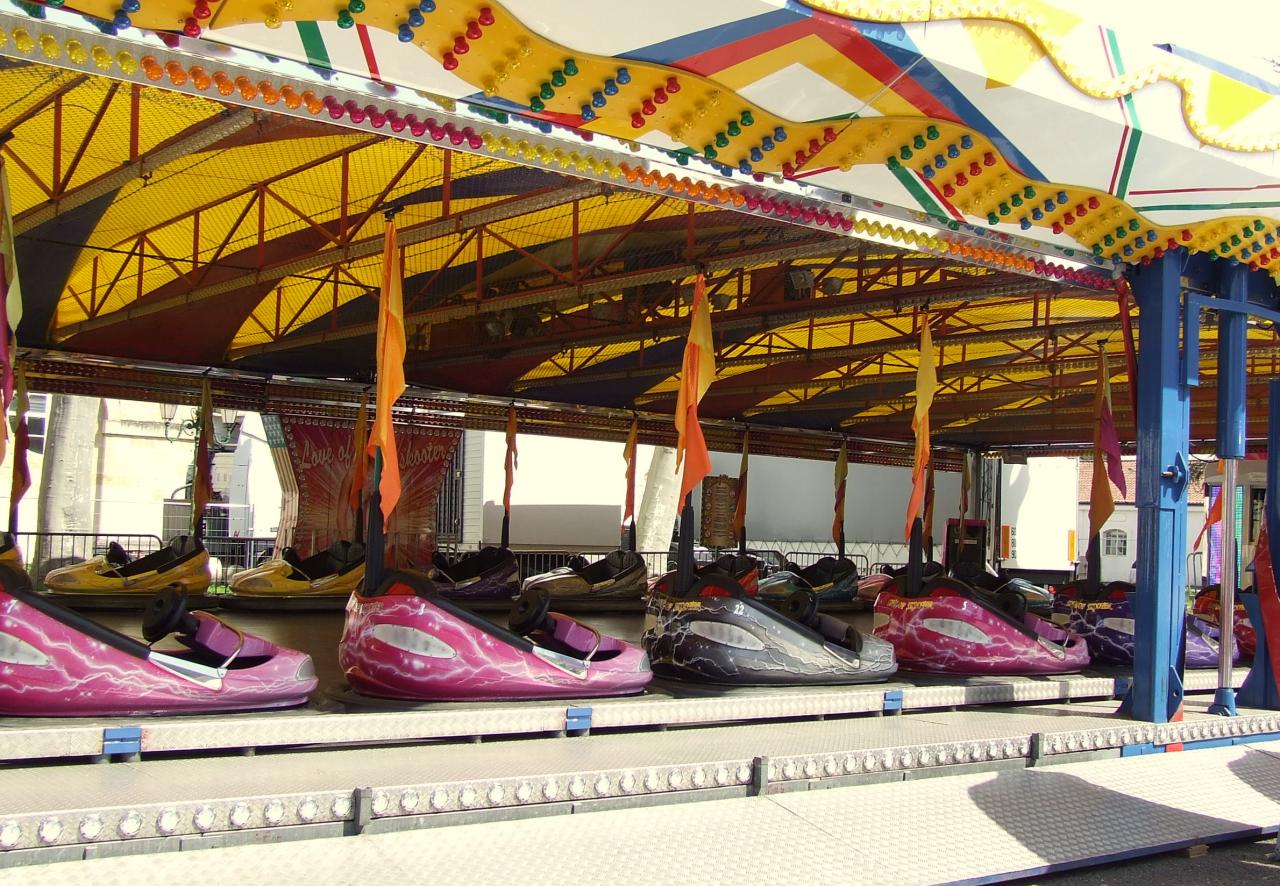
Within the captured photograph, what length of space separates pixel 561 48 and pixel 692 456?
1664mm

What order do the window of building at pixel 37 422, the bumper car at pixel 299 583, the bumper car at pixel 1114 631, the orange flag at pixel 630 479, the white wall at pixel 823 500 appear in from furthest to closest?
the white wall at pixel 823 500
the window of building at pixel 37 422
the orange flag at pixel 630 479
the bumper car at pixel 299 583
the bumper car at pixel 1114 631

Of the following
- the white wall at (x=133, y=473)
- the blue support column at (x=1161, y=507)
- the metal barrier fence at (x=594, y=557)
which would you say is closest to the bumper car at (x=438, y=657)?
the blue support column at (x=1161, y=507)

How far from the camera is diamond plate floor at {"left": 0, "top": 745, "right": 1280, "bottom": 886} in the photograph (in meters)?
2.43

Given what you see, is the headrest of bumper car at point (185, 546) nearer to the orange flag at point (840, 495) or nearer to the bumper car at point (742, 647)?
the bumper car at point (742, 647)

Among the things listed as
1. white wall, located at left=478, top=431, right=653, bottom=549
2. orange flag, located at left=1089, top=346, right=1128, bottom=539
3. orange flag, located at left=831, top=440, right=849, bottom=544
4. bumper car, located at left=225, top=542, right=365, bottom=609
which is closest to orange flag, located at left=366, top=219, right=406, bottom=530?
orange flag, located at left=1089, top=346, right=1128, bottom=539

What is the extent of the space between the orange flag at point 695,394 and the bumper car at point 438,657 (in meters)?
0.80

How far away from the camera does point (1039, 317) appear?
8.92 metres

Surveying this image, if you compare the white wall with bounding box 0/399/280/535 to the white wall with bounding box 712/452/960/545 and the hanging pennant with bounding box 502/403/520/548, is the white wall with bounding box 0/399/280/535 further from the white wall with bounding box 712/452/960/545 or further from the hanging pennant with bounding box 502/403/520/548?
the hanging pennant with bounding box 502/403/520/548

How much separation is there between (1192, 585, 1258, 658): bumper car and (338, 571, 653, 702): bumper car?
386 centimetres

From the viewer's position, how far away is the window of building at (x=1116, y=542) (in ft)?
68.7

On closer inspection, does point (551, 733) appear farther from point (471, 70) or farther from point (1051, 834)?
point (471, 70)

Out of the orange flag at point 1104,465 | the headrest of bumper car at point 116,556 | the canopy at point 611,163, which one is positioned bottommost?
the headrest of bumper car at point 116,556

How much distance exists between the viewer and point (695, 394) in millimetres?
4172

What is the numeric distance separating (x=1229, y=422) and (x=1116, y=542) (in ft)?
58.4
